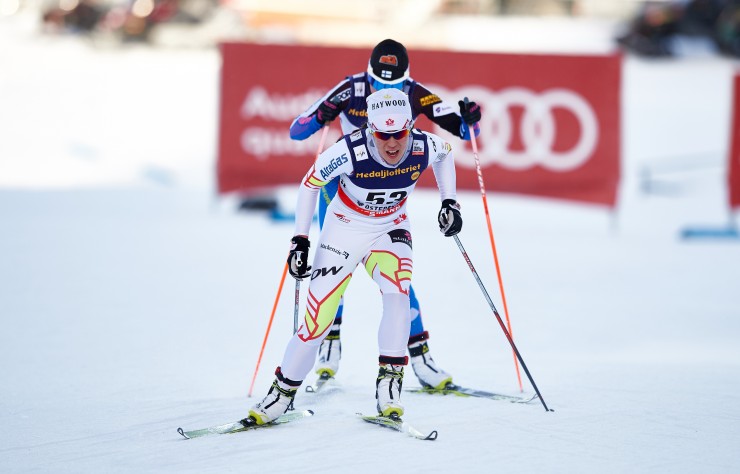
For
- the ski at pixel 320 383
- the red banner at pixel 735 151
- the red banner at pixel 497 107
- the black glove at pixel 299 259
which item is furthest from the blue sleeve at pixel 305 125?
the red banner at pixel 735 151

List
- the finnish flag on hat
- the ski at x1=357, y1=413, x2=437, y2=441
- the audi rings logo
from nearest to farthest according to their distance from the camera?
1. the ski at x1=357, y1=413, x2=437, y2=441
2. the finnish flag on hat
3. the audi rings logo

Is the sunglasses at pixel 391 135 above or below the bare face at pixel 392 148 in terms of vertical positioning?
above

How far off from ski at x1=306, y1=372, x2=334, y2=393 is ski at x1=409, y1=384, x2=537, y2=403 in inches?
20.8

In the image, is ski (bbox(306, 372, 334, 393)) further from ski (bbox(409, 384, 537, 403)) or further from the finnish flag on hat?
the finnish flag on hat

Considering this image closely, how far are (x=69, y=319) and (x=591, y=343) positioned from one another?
3.85m

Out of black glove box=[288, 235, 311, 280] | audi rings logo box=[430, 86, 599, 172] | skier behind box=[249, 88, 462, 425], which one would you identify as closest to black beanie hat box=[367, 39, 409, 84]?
skier behind box=[249, 88, 462, 425]

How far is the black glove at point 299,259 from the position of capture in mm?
5262

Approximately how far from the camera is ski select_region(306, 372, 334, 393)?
6.12 meters

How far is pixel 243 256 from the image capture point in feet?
33.3

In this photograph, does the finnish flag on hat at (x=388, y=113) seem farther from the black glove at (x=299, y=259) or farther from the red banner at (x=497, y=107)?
the red banner at (x=497, y=107)

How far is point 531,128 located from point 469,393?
21.0 ft

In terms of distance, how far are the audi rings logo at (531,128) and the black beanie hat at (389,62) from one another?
554 cm

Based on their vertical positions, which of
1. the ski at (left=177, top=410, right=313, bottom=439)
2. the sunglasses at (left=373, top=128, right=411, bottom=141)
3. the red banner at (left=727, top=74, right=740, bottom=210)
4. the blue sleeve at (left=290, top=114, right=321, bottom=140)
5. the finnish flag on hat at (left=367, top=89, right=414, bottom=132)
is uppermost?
the red banner at (left=727, top=74, right=740, bottom=210)

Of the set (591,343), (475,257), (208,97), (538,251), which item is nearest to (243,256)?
(475,257)
